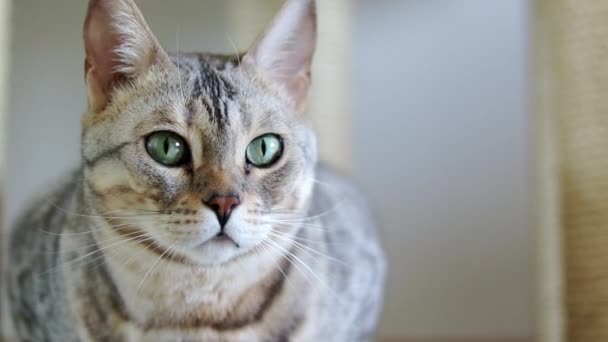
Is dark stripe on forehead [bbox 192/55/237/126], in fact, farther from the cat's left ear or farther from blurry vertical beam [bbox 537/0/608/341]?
blurry vertical beam [bbox 537/0/608/341]

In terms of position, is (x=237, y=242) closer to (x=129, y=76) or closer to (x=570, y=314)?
(x=129, y=76)

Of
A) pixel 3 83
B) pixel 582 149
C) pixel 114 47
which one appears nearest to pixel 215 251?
pixel 114 47

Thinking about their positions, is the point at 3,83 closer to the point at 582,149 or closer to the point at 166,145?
the point at 166,145

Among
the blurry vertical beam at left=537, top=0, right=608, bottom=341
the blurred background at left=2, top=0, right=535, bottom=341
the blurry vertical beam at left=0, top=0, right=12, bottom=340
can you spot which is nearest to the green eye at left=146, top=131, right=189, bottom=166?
the blurry vertical beam at left=0, top=0, right=12, bottom=340

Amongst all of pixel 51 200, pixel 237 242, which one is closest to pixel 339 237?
pixel 237 242

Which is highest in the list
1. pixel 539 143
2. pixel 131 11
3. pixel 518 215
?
pixel 131 11

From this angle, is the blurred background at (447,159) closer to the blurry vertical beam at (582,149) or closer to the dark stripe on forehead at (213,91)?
the blurry vertical beam at (582,149)
